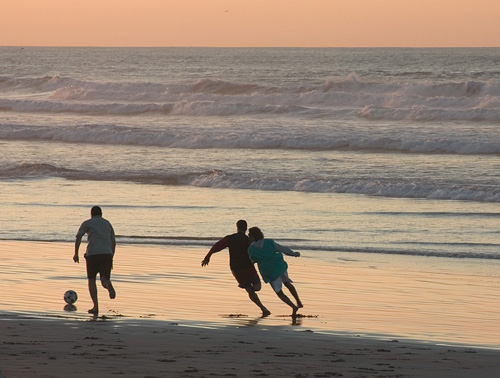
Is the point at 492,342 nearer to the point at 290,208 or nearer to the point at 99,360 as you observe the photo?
the point at 99,360

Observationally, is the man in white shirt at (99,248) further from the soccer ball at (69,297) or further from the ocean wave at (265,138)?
the ocean wave at (265,138)

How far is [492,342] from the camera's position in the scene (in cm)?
977

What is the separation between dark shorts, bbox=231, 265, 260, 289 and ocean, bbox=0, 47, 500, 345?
332cm

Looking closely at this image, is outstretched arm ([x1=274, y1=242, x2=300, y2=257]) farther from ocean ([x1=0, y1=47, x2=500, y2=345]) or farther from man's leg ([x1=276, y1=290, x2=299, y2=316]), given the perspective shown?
ocean ([x1=0, y1=47, x2=500, y2=345])

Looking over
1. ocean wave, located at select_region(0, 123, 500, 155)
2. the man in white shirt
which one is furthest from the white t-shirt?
ocean wave, located at select_region(0, 123, 500, 155)

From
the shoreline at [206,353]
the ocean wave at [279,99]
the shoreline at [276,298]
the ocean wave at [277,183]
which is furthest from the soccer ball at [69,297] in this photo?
the ocean wave at [279,99]

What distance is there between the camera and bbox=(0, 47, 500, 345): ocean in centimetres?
1758

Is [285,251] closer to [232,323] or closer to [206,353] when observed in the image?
[232,323]

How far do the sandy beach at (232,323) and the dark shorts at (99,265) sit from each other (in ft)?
1.28

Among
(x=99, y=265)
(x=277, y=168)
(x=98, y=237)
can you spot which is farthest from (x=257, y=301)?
(x=277, y=168)

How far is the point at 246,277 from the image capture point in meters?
11.8

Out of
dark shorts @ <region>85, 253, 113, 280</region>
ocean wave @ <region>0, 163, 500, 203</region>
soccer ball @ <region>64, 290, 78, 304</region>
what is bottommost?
soccer ball @ <region>64, 290, 78, 304</region>

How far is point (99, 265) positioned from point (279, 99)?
42.5 meters

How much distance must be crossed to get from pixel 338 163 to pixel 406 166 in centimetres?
204
